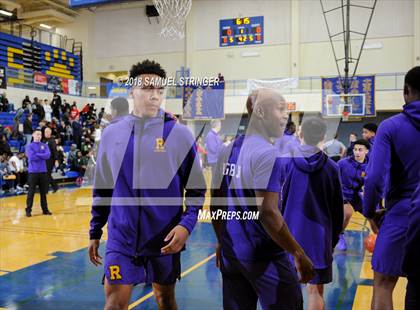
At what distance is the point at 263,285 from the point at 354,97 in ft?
53.2

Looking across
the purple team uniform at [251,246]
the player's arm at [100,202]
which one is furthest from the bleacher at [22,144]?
the purple team uniform at [251,246]

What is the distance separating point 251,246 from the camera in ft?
7.90

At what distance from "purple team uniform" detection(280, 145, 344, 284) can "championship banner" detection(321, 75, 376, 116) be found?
13.3 m

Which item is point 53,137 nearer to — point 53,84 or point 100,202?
point 53,84

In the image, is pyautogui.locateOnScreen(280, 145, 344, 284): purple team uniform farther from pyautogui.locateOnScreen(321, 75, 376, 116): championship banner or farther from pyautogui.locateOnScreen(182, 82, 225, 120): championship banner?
pyautogui.locateOnScreen(321, 75, 376, 116): championship banner

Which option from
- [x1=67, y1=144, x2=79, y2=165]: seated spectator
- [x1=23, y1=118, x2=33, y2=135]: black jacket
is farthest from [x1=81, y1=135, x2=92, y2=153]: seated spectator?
[x1=23, y1=118, x2=33, y2=135]: black jacket

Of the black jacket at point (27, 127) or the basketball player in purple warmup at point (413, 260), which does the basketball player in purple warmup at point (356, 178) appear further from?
the black jacket at point (27, 127)

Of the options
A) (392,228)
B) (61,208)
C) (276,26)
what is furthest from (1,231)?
(276,26)

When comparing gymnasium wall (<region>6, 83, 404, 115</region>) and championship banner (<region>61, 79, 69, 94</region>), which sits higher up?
championship banner (<region>61, 79, 69, 94</region>)

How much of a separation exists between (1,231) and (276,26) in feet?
61.7

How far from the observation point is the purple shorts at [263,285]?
2.34 meters

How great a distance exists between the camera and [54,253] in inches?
259

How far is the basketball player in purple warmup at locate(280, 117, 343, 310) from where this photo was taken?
10.8 ft

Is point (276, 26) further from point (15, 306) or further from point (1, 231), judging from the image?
point (15, 306)
